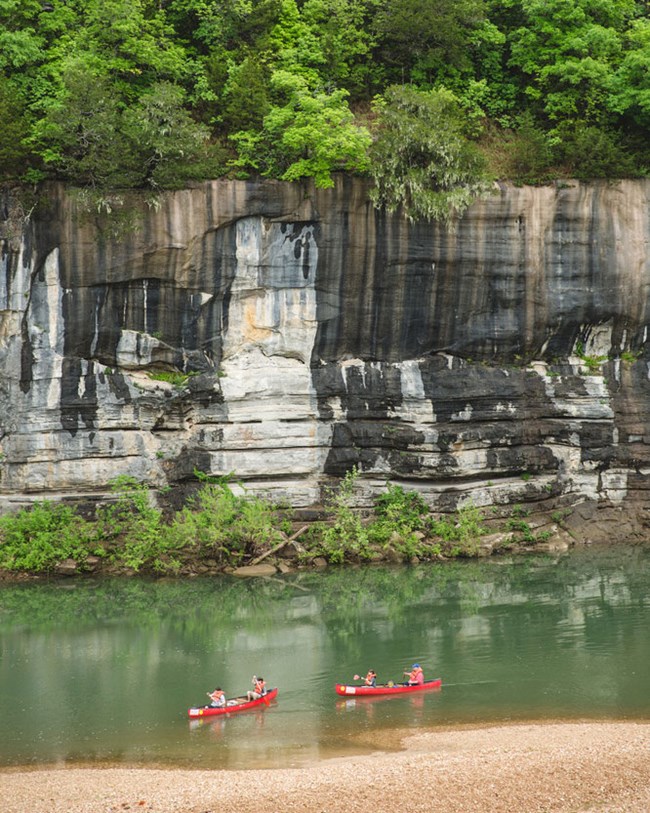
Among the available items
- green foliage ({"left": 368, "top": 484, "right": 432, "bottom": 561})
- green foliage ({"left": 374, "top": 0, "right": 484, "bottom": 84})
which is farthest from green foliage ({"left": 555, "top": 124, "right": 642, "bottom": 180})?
green foliage ({"left": 368, "top": 484, "right": 432, "bottom": 561})

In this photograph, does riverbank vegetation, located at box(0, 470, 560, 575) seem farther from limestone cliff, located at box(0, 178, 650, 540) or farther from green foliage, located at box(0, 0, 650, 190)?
green foliage, located at box(0, 0, 650, 190)

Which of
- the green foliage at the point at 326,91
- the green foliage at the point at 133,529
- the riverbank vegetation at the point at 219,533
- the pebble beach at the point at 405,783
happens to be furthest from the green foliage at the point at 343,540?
the pebble beach at the point at 405,783

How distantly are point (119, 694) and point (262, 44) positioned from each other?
2089 centimetres

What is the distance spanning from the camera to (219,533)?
22859mm

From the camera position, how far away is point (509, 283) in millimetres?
26344

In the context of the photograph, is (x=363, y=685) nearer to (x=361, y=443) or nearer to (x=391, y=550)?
(x=391, y=550)

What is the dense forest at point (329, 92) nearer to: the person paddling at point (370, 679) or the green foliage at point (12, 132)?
the green foliage at point (12, 132)

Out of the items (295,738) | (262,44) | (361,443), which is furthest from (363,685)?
(262,44)

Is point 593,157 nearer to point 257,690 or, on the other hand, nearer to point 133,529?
point 133,529

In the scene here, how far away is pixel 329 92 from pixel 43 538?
16037 millimetres

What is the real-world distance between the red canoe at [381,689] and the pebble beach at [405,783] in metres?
2.30

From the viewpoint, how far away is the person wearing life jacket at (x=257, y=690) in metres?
13.8

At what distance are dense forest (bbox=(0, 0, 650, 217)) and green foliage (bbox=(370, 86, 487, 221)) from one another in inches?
1.6

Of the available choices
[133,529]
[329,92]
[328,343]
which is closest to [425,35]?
[329,92]
